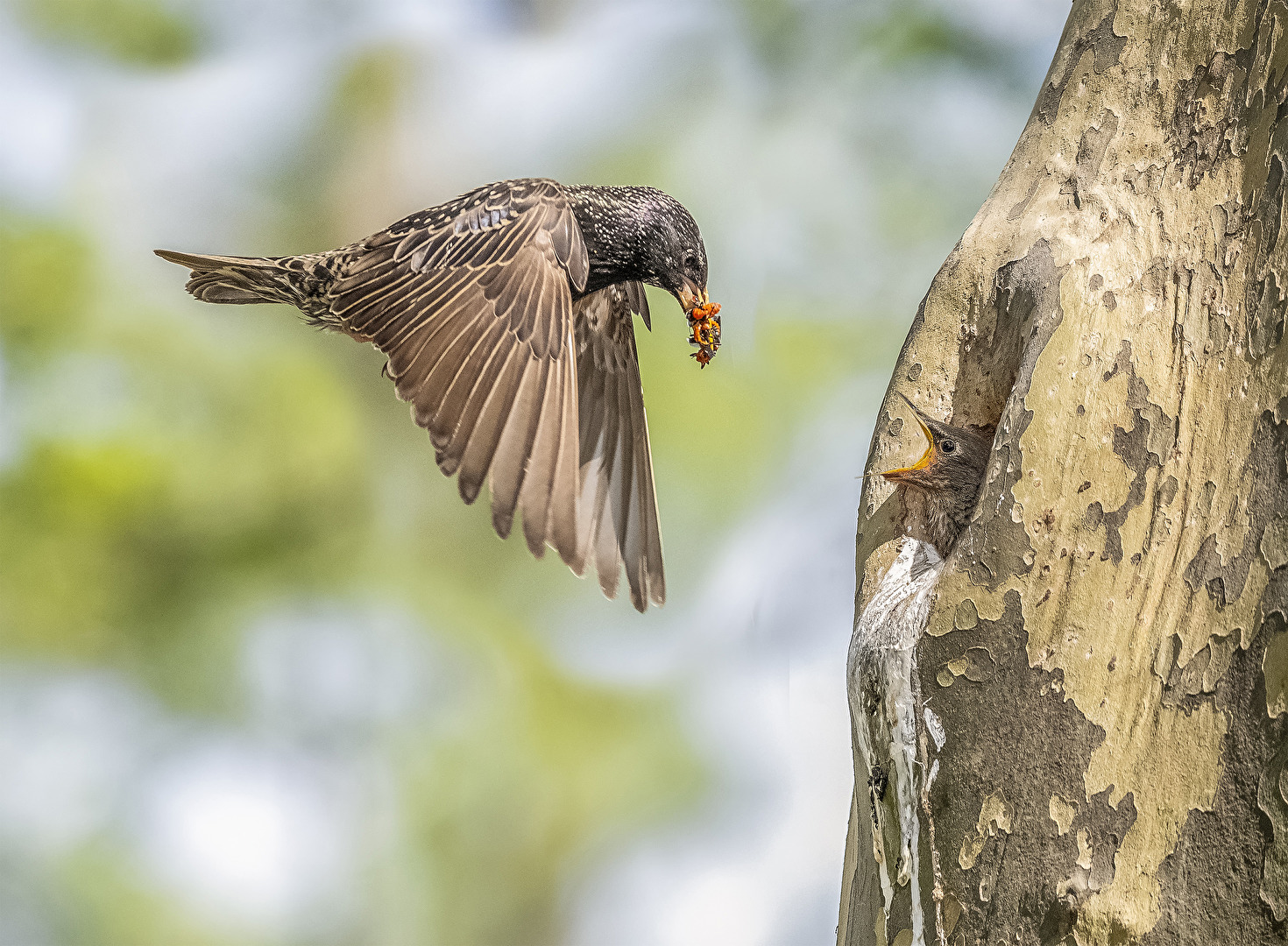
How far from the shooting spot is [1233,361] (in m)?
1.21

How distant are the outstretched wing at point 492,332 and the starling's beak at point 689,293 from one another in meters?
0.22

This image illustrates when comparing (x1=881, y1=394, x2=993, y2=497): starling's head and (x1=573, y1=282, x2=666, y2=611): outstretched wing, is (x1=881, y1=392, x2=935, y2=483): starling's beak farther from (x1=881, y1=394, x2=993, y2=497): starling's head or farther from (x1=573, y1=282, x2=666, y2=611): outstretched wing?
(x1=573, y1=282, x2=666, y2=611): outstretched wing

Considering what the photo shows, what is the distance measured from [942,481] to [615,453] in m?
0.71

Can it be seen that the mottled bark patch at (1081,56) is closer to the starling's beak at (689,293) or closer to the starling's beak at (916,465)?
the starling's beak at (916,465)

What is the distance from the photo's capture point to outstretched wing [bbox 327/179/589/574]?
4.73 ft

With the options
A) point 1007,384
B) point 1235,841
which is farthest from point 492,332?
point 1235,841

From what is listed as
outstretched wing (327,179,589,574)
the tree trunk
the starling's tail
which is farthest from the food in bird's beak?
the starling's tail

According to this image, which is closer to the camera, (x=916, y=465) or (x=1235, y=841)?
(x=1235, y=841)

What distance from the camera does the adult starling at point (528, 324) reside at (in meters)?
1.47

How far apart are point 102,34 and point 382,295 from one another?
94.1 inches

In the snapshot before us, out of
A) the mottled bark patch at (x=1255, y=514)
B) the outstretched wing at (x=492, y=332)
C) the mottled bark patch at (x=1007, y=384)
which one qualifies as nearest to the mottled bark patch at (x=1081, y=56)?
the mottled bark patch at (x=1007, y=384)

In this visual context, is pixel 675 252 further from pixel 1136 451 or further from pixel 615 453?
pixel 1136 451

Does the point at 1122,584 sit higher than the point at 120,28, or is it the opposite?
the point at 120,28

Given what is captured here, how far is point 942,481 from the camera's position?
1.45 metres
